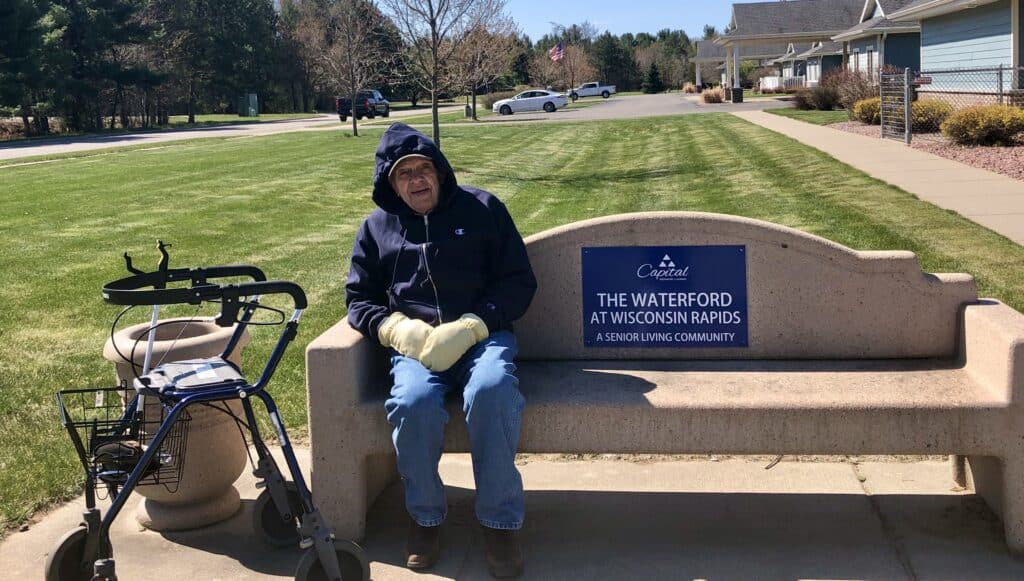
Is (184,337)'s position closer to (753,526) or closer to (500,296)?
(500,296)

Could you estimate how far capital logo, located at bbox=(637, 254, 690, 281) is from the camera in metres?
4.31

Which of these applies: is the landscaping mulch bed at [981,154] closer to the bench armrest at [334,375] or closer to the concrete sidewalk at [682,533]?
the concrete sidewalk at [682,533]

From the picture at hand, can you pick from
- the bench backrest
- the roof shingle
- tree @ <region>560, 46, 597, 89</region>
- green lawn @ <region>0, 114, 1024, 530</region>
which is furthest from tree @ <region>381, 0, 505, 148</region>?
tree @ <region>560, 46, 597, 89</region>

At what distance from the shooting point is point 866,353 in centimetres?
432

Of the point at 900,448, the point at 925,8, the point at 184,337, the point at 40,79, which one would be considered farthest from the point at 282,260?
the point at 40,79

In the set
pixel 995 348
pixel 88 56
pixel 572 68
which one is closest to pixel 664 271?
pixel 995 348

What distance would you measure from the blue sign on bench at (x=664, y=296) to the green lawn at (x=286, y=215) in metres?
1.94

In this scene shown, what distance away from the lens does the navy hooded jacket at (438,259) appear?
4.03m

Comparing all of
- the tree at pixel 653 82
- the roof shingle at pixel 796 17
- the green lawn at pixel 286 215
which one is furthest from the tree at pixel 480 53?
the tree at pixel 653 82

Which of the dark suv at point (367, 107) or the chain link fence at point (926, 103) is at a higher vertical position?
the dark suv at point (367, 107)

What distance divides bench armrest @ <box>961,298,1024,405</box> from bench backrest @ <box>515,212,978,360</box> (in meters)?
0.15

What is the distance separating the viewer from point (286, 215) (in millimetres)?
13992

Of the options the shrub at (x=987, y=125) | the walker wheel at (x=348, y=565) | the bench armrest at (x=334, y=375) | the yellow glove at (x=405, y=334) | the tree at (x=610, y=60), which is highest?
the tree at (x=610, y=60)

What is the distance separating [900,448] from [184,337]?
9.40 ft
